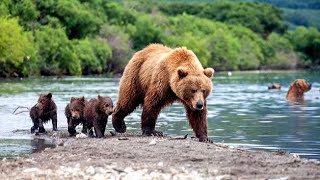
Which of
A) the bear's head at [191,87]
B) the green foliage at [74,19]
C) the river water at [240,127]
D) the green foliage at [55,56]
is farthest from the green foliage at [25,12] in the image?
the bear's head at [191,87]

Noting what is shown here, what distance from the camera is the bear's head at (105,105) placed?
635 inches

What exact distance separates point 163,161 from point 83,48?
8182 cm

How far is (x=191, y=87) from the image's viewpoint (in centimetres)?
1524

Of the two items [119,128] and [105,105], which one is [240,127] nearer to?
[119,128]

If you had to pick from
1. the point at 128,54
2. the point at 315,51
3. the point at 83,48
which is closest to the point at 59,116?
the point at 83,48

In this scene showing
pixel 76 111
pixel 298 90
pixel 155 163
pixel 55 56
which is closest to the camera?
pixel 155 163

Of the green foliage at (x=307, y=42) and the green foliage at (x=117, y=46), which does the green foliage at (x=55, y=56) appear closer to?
the green foliage at (x=117, y=46)

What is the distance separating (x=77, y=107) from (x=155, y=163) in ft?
18.4

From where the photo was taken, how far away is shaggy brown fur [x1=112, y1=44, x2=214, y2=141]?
1529 cm

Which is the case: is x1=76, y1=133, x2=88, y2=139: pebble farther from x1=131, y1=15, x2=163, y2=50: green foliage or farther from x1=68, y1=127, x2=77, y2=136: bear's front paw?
x1=131, y1=15, x2=163, y2=50: green foliage

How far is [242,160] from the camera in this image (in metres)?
12.0

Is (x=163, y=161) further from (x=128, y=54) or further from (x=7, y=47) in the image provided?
(x=128, y=54)

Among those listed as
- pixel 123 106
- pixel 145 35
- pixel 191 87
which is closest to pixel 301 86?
pixel 123 106

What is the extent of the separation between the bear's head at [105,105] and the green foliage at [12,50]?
50589 millimetres
